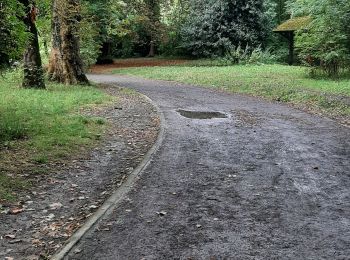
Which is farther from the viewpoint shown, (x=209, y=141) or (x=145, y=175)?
(x=209, y=141)

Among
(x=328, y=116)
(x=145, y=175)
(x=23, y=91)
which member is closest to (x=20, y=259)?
(x=145, y=175)

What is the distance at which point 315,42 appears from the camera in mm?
22109

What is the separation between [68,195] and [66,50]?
48.7ft

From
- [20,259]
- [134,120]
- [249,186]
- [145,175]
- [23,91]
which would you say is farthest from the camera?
[23,91]

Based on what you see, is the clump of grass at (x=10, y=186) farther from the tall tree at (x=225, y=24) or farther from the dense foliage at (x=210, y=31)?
the tall tree at (x=225, y=24)

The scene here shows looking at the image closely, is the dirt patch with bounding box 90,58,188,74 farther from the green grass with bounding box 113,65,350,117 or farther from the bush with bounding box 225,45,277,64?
the green grass with bounding box 113,65,350,117

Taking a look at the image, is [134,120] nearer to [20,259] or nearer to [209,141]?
[209,141]

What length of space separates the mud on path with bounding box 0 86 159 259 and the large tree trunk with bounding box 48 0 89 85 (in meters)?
10.1

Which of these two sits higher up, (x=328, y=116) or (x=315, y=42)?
(x=315, y=42)

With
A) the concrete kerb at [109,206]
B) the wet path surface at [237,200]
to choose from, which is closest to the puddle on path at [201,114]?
the wet path surface at [237,200]

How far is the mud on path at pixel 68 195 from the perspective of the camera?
4.85 m

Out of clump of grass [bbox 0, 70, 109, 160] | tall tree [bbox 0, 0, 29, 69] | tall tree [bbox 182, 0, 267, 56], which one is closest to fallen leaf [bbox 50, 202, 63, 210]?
clump of grass [bbox 0, 70, 109, 160]

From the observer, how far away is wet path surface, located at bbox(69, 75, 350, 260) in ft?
15.3

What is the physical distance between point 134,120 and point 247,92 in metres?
7.86
